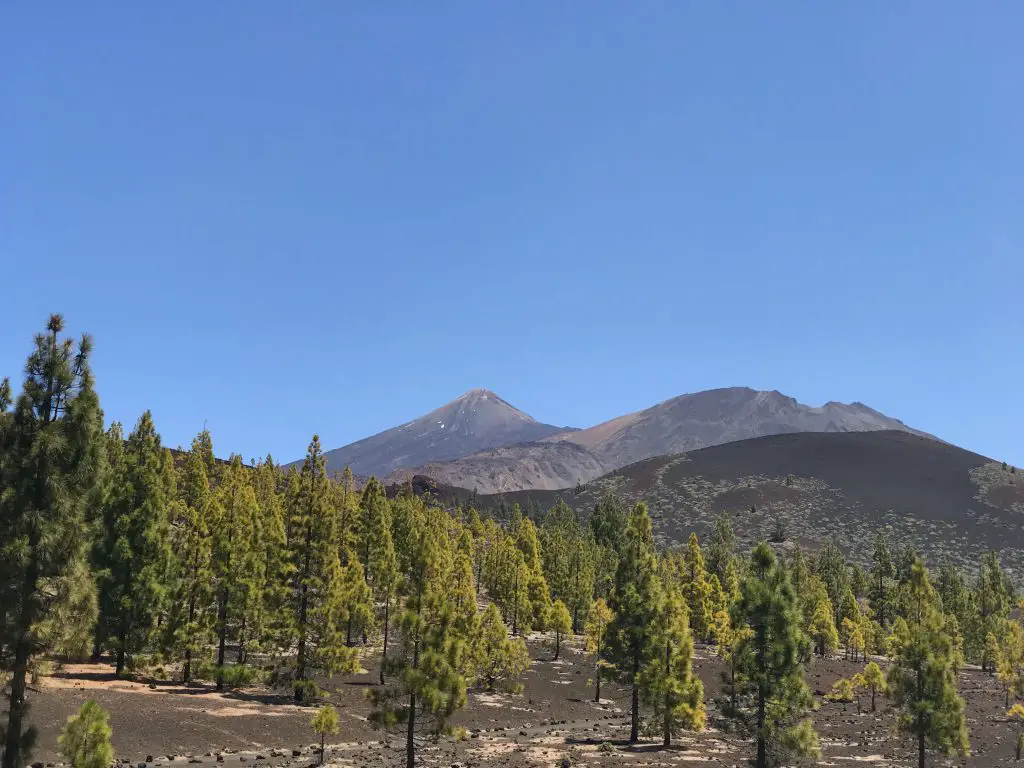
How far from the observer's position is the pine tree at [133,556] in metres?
44.9

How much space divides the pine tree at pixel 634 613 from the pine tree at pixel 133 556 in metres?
30.9

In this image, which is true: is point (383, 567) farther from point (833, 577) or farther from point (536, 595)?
point (833, 577)

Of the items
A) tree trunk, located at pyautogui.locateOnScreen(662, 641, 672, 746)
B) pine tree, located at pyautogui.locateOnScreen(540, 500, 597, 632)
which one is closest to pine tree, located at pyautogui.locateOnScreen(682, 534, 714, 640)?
pine tree, located at pyautogui.locateOnScreen(540, 500, 597, 632)

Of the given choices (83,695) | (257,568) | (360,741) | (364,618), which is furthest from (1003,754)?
(83,695)

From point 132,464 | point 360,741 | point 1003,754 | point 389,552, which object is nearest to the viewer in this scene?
point 360,741

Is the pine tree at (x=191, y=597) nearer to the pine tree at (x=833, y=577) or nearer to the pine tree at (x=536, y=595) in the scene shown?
the pine tree at (x=536, y=595)

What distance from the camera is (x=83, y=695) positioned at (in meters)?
38.0

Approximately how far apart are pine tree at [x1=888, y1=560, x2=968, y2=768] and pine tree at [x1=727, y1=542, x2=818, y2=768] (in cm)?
594

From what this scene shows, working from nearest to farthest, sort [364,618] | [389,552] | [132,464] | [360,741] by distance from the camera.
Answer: [360,741], [132,464], [364,618], [389,552]

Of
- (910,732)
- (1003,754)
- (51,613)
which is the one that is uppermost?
(51,613)

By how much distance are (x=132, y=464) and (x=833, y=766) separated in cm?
4695

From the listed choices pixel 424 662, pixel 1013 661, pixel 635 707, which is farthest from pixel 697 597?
Result: pixel 424 662

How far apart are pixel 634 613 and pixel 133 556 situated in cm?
3335

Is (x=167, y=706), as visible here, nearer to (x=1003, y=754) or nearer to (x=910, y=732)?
(x=910, y=732)
